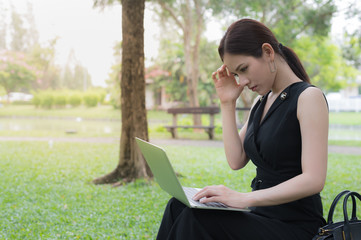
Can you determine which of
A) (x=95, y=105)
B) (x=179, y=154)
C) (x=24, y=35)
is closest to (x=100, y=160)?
(x=179, y=154)

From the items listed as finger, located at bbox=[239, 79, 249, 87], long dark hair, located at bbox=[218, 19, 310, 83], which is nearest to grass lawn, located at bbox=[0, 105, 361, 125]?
finger, located at bbox=[239, 79, 249, 87]

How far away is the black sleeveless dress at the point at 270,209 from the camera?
1.60 m

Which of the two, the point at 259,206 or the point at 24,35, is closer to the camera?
the point at 259,206

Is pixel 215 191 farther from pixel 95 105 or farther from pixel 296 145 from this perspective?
pixel 95 105

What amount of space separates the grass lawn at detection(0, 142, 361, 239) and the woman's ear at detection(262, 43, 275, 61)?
6.59 feet

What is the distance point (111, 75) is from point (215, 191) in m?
22.8

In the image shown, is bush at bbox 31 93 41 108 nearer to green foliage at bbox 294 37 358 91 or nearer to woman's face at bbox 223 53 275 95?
green foliage at bbox 294 37 358 91

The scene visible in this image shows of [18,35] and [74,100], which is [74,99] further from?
[18,35]

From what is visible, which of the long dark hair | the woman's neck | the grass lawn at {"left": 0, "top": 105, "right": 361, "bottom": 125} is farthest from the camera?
the grass lawn at {"left": 0, "top": 105, "right": 361, "bottom": 125}

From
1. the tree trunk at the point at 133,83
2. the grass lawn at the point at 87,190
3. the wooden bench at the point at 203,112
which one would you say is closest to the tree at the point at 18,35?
the wooden bench at the point at 203,112

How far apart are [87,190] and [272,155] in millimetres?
3602

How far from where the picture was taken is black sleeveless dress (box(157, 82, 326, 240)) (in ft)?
5.25

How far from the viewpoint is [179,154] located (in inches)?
325

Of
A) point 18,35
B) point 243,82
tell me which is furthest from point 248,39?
point 18,35
